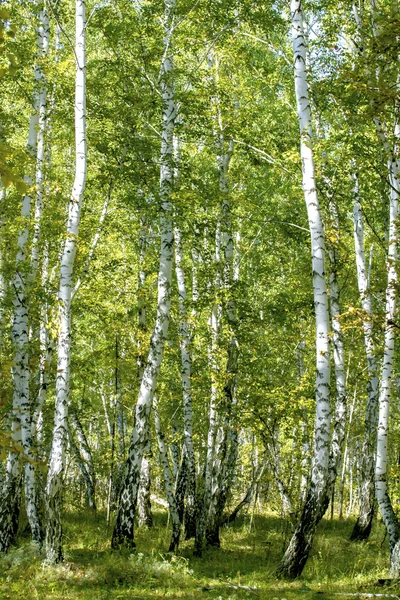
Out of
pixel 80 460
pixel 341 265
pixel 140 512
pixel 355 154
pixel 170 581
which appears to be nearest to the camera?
pixel 170 581

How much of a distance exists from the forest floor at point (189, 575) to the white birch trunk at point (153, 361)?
0.60m

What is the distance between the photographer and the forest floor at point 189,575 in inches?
288

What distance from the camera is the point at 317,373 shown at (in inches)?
332

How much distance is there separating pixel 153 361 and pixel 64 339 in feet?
6.28

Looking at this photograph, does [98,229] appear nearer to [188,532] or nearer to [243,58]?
[243,58]

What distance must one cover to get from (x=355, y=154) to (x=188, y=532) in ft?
30.0

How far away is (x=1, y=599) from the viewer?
6457mm

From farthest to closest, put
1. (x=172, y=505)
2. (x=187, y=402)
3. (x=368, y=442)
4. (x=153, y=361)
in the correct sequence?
(x=368, y=442) → (x=187, y=402) → (x=172, y=505) → (x=153, y=361)

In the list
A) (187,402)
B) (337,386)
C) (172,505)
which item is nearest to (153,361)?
(187,402)

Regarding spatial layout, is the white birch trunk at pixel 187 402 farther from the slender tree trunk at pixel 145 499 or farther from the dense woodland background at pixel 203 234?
the slender tree trunk at pixel 145 499

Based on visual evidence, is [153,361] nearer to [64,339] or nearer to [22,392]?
[64,339]

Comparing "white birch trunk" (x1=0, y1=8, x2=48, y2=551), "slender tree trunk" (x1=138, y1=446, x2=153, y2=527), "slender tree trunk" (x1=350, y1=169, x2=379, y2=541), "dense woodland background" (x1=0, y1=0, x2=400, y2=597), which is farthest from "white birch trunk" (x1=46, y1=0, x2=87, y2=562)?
"slender tree trunk" (x1=138, y1=446, x2=153, y2=527)

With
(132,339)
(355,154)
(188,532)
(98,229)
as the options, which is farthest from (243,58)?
(188,532)

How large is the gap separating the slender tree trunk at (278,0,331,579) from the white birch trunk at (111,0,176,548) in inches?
106
